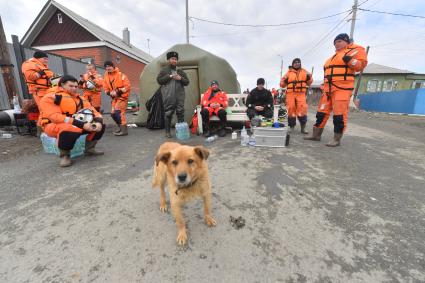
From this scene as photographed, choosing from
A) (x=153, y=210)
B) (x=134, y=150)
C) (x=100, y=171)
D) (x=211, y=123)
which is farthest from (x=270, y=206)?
(x=211, y=123)

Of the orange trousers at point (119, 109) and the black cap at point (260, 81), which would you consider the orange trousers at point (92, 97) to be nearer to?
the orange trousers at point (119, 109)

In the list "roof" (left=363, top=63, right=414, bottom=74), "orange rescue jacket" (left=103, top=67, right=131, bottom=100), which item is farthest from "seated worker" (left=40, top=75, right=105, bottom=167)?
"roof" (left=363, top=63, right=414, bottom=74)

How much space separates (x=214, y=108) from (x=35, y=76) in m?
4.58

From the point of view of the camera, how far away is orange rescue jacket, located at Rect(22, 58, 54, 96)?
200 inches

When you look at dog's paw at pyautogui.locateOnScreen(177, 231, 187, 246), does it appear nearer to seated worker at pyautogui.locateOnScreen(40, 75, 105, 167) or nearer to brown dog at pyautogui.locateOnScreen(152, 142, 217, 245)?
brown dog at pyautogui.locateOnScreen(152, 142, 217, 245)

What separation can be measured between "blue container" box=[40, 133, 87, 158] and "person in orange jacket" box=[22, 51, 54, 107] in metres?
1.79

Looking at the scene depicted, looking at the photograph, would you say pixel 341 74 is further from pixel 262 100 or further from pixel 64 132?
pixel 64 132

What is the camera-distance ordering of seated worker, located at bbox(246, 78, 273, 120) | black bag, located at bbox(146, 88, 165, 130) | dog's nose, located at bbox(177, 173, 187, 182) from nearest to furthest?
1. dog's nose, located at bbox(177, 173, 187, 182)
2. seated worker, located at bbox(246, 78, 273, 120)
3. black bag, located at bbox(146, 88, 165, 130)

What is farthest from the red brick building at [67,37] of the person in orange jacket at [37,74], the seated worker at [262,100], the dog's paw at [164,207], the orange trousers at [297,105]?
the dog's paw at [164,207]

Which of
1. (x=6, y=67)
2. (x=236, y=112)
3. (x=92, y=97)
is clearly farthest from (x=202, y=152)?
(x=6, y=67)

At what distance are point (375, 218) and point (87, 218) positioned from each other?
296 centimetres

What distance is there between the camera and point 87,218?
84.0 inches

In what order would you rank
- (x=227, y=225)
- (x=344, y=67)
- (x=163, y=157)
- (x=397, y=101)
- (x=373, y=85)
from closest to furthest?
(x=163, y=157), (x=227, y=225), (x=344, y=67), (x=397, y=101), (x=373, y=85)

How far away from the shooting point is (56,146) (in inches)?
165
